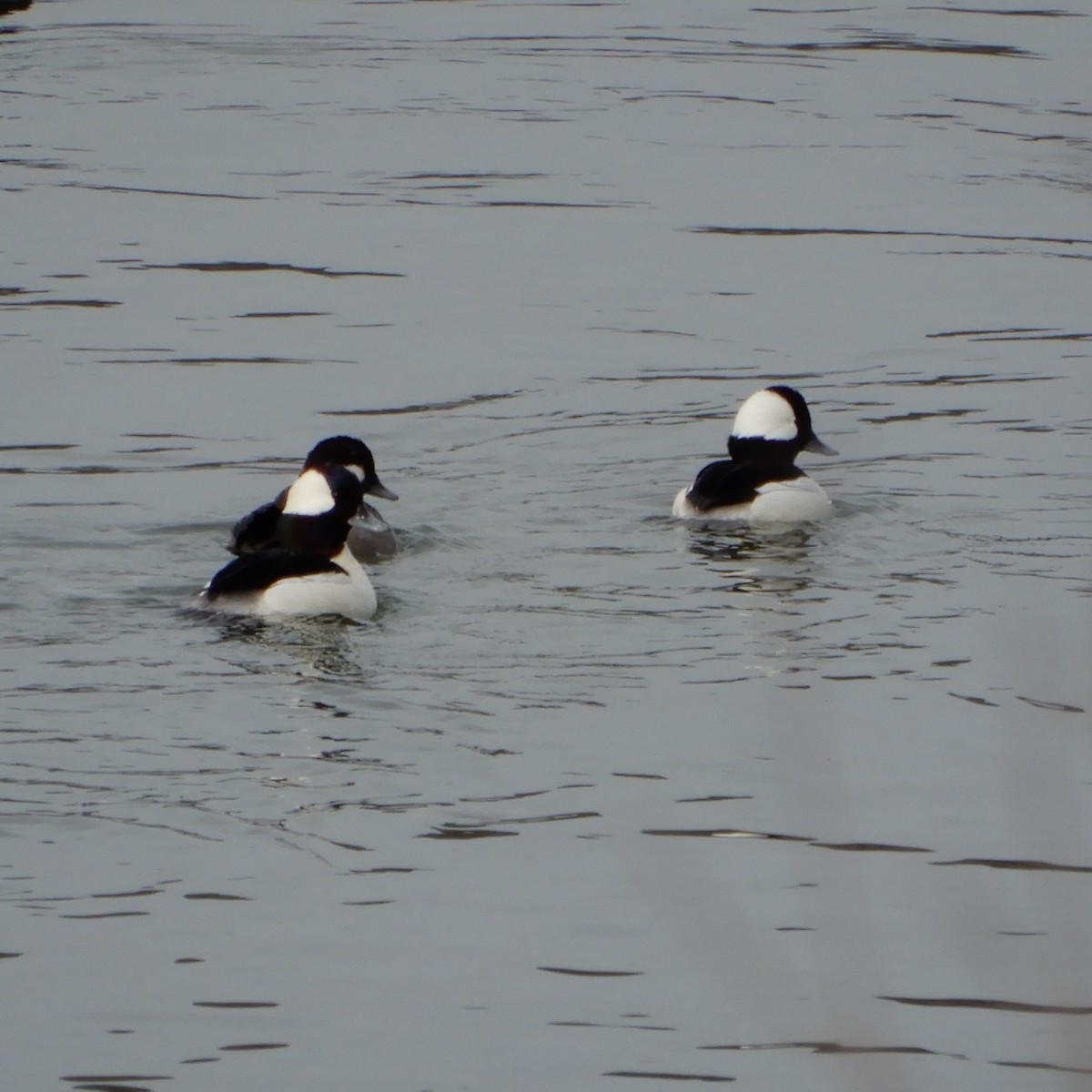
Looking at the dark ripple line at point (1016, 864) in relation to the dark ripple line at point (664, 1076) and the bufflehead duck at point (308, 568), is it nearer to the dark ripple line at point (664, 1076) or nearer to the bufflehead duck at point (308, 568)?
the dark ripple line at point (664, 1076)

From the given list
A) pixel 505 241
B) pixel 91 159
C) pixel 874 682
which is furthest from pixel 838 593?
pixel 91 159

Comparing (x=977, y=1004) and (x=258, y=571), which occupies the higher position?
(x=258, y=571)

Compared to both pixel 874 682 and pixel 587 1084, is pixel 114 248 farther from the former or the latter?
pixel 587 1084

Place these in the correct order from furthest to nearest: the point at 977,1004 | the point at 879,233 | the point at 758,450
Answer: the point at 879,233 < the point at 758,450 < the point at 977,1004

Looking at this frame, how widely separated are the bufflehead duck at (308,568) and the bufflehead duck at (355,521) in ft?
0.62

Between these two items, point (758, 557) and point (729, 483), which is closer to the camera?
point (758, 557)

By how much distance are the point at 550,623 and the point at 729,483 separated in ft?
6.91

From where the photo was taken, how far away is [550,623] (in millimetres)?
8906

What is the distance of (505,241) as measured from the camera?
1788 cm

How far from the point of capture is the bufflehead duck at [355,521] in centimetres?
988

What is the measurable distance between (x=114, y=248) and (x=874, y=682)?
10.5 metres

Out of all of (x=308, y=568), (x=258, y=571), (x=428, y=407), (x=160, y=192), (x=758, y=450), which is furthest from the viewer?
(x=160, y=192)

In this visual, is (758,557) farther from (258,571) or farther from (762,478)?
(258,571)

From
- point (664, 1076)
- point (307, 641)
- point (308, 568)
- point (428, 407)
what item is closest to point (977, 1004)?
point (664, 1076)
